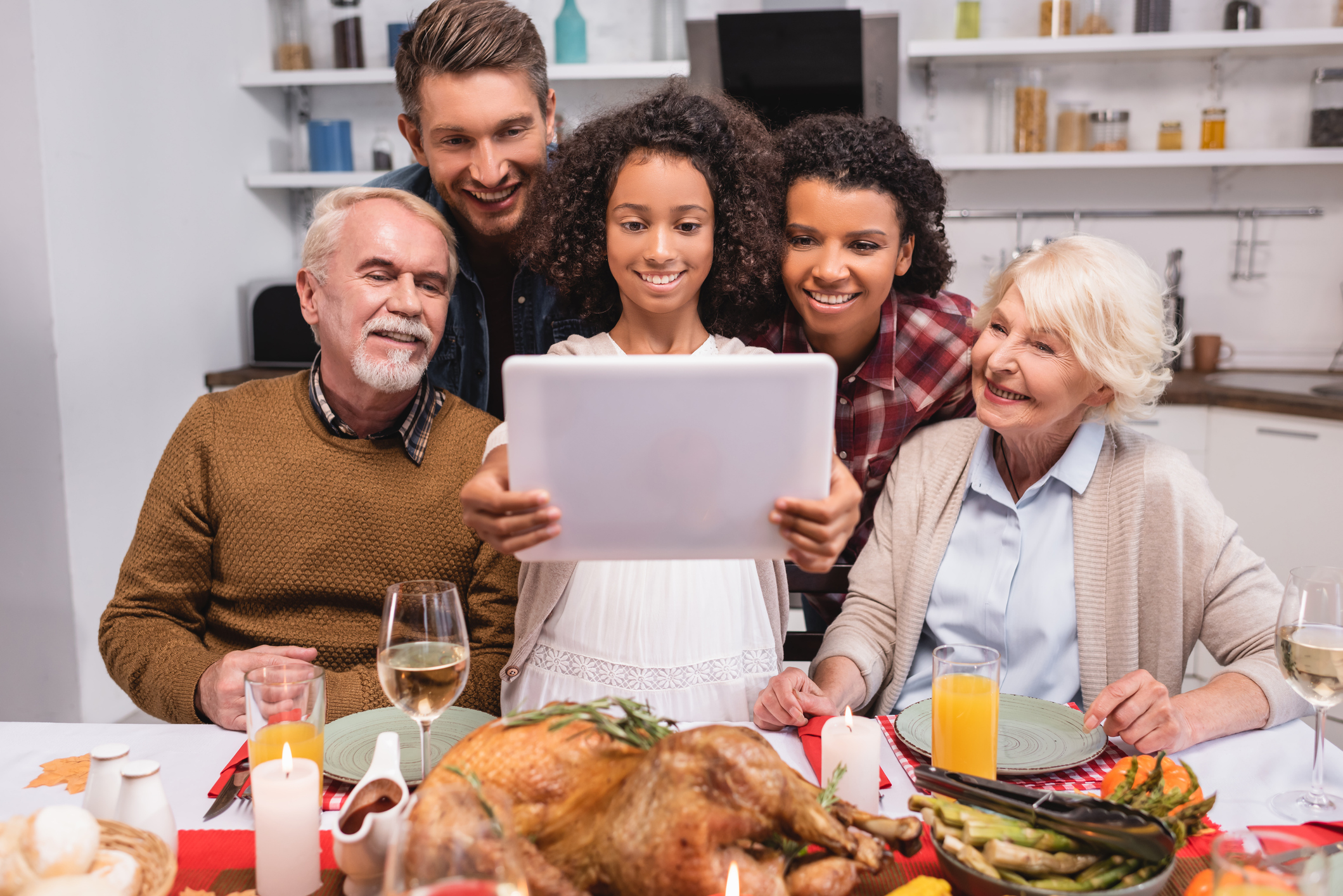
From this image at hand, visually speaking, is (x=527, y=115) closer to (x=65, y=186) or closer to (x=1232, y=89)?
(x=65, y=186)

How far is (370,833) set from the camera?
0.86m

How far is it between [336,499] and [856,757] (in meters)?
1.07

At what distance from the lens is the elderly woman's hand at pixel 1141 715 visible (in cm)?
121

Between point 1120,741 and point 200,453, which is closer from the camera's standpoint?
point 1120,741

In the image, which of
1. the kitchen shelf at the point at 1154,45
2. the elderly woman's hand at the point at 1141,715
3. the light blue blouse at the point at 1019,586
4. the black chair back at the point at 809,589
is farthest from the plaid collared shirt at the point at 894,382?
the kitchen shelf at the point at 1154,45

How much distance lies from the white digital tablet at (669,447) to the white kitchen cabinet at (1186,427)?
113 inches

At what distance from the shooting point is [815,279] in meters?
1.84

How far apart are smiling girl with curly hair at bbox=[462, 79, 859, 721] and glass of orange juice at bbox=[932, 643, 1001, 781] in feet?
1.47

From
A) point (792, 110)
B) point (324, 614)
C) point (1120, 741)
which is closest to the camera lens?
point (1120, 741)

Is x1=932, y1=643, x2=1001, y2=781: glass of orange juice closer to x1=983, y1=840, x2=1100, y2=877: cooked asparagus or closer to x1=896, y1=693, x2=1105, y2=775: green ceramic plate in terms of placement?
x1=896, y1=693, x2=1105, y2=775: green ceramic plate

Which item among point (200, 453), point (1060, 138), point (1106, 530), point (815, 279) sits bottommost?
point (1106, 530)

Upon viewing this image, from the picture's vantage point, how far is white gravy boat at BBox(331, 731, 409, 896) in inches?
33.8

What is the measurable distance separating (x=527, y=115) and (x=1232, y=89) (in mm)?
3101

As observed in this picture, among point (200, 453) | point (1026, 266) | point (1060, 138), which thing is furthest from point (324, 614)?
point (1060, 138)
